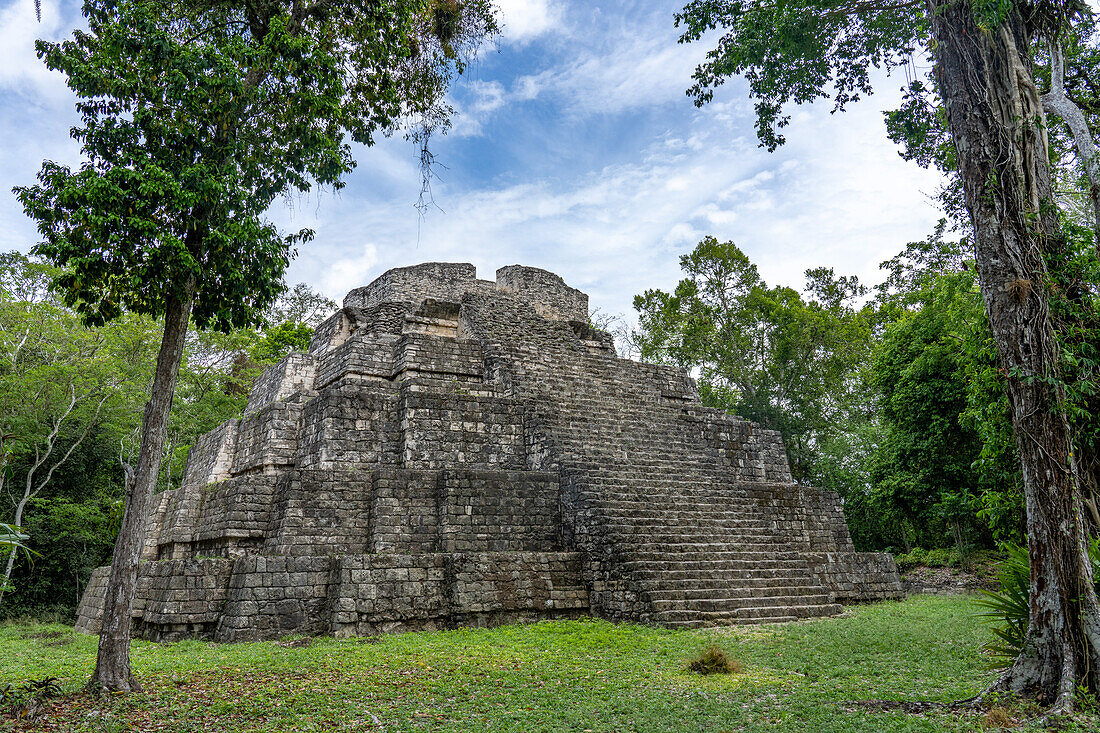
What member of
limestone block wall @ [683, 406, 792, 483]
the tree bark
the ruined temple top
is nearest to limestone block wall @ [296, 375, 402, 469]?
the ruined temple top

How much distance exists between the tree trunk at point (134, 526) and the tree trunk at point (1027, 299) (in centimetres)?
655

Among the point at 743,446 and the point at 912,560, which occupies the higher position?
the point at 743,446

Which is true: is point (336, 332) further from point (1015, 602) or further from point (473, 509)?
point (1015, 602)

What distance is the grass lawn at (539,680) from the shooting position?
461 cm

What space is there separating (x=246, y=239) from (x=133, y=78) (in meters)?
1.69

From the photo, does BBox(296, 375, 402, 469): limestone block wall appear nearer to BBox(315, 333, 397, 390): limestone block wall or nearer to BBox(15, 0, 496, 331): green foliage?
BBox(315, 333, 397, 390): limestone block wall

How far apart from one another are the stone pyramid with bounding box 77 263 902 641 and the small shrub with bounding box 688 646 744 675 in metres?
2.19

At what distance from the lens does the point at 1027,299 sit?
4.98m

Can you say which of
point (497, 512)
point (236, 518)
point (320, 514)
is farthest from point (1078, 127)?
point (236, 518)

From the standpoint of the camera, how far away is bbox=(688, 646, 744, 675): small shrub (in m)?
6.05

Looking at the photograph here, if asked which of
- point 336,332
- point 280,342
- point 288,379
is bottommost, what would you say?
point 288,379

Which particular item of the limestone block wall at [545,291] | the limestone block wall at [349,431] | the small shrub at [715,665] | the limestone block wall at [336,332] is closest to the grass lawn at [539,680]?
the small shrub at [715,665]

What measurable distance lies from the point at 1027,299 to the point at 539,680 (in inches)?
192

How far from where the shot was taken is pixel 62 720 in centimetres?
461
